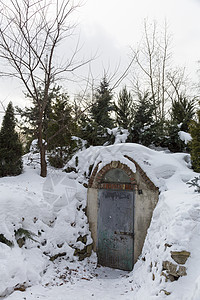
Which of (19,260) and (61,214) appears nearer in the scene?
(19,260)

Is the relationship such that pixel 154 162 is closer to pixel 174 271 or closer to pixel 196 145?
pixel 196 145

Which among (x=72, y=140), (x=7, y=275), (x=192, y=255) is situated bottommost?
(x=7, y=275)

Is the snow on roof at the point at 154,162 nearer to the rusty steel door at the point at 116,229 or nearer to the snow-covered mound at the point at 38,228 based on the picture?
the rusty steel door at the point at 116,229

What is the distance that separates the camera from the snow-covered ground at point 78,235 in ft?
11.7

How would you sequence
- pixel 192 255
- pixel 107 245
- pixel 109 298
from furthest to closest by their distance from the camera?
pixel 107 245, pixel 109 298, pixel 192 255

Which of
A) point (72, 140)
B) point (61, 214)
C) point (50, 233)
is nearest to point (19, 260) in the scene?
point (50, 233)

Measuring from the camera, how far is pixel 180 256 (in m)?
3.28

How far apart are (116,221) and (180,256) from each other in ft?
10.4

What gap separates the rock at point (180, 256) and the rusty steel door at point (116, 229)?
2.81 metres

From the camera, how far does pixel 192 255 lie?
3.24 meters

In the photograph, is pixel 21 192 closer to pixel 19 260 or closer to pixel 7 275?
pixel 19 260

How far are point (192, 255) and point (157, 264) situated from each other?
864 millimetres

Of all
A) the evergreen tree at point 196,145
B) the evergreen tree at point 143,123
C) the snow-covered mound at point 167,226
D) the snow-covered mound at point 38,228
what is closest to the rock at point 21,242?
the snow-covered mound at point 38,228

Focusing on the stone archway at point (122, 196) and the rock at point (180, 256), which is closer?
the rock at point (180, 256)
